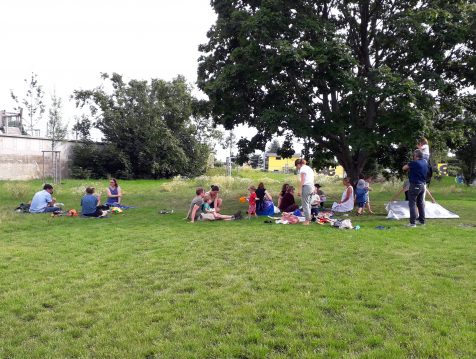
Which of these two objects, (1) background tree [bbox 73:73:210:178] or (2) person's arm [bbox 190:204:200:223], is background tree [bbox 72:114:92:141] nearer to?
(1) background tree [bbox 73:73:210:178]

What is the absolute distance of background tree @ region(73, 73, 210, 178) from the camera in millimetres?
34938

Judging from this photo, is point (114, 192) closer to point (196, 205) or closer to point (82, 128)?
point (196, 205)

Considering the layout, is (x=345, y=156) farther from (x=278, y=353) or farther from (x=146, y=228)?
(x=278, y=353)

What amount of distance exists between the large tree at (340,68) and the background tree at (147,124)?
18.7 m

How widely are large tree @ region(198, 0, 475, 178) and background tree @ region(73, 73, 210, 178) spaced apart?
18.7m

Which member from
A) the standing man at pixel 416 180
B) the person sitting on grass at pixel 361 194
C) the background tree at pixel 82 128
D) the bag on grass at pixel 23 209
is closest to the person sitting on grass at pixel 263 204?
the person sitting on grass at pixel 361 194

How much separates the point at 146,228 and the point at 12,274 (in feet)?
14.5

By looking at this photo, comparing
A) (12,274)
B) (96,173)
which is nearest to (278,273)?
(12,274)

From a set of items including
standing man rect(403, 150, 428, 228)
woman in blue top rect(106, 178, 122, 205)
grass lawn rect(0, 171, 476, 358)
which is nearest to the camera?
grass lawn rect(0, 171, 476, 358)

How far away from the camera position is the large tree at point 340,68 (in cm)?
Answer: 1268

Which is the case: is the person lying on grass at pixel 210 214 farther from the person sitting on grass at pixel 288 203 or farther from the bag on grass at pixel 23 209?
the bag on grass at pixel 23 209

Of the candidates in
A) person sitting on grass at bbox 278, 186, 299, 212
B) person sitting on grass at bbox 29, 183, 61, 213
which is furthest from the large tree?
person sitting on grass at bbox 29, 183, 61, 213

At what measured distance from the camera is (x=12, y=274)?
20.8ft

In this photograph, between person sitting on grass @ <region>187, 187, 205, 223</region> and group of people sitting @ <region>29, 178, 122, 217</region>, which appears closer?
person sitting on grass @ <region>187, 187, 205, 223</region>
